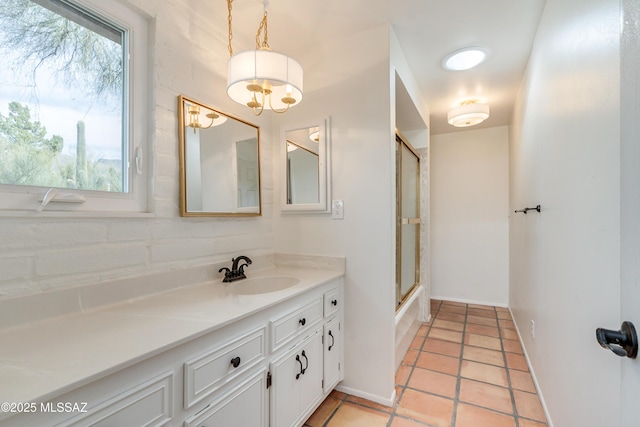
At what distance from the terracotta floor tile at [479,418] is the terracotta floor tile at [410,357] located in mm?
538

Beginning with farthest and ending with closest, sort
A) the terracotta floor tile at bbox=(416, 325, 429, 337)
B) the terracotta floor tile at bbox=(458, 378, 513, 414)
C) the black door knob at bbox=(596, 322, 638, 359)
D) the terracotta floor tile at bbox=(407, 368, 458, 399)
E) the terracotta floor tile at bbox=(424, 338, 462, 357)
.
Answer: the terracotta floor tile at bbox=(416, 325, 429, 337) → the terracotta floor tile at bbox=(424, 338, 462, 357) → the terracotta floor tile at bbox=(407, 368, 458, 399) → the terracotta floor tile at bbox=(458, 378, 513, 414) → the black door knob at bbox=(596, 322, 638, 359)

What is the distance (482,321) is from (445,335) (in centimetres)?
67

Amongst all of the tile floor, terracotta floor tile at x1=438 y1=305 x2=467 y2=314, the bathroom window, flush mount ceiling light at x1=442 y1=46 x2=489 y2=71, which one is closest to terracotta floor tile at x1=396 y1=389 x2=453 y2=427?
the tile floor

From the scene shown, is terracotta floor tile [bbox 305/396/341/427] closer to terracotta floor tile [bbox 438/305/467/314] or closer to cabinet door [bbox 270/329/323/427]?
cabinet door [bbox 270/329/323/427]

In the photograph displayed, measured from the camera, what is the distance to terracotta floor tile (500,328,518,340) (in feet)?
8.65

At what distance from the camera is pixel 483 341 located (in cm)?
257

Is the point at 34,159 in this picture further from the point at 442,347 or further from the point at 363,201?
the point at 442,347

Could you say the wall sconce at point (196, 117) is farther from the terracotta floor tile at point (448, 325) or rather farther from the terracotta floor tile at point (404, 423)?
the terracotta floor tile at point (448, 325)

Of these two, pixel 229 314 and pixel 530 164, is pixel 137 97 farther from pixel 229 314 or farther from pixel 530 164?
pixel 530 164

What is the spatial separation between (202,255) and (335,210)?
0.88 m

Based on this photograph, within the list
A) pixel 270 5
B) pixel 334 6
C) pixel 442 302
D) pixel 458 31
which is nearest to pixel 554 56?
pixel 458 31

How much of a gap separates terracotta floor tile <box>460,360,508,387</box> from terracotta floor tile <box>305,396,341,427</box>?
3.33 feet

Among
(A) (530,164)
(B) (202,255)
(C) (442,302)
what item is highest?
(A) (530,164)

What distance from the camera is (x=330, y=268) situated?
73.7 inches
